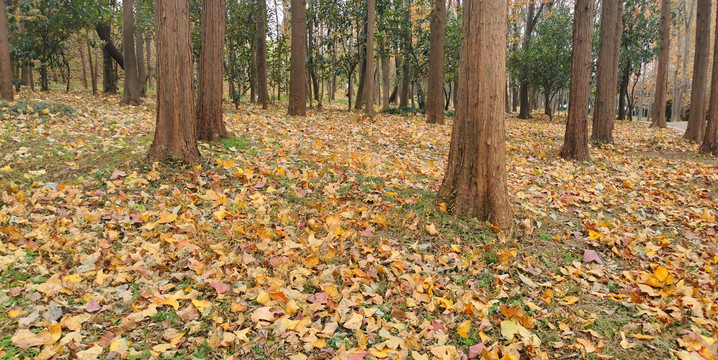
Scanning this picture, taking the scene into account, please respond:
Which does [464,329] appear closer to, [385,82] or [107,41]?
[107,41]

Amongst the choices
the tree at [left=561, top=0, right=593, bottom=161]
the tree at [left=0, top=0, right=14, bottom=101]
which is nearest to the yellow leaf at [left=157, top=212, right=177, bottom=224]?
the tree at [left=561, top=0, right=593, bottom=161]

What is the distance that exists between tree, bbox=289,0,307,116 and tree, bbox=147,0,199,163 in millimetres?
5249

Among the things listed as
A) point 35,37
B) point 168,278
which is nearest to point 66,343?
point 168,278

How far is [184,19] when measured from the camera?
5355 millimetres

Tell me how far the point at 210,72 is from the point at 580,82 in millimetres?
6736

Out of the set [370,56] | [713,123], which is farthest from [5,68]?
[713,123]

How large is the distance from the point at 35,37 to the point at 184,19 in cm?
1407

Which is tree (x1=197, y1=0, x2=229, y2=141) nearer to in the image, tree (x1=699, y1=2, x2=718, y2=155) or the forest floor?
the forest floor

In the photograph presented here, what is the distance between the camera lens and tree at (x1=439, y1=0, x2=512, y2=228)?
4.11 meters

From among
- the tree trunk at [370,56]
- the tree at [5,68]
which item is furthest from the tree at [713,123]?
the tree at [5,68]

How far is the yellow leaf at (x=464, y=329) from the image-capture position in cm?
283

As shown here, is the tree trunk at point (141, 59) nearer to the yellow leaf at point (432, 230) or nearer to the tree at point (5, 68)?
the tree at point (5, 68)

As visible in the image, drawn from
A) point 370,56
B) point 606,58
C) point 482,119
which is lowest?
point 482,119

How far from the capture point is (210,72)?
262 inches
